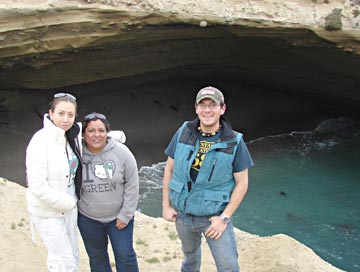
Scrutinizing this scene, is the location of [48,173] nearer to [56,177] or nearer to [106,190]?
[56,177]

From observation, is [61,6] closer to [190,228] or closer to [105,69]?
[105,69]

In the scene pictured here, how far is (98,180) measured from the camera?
327cm

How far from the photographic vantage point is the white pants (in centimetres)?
315

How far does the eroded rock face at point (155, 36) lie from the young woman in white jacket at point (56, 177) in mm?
4546

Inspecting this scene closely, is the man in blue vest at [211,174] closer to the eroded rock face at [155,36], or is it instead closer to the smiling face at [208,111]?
the smiling face at [208,111]

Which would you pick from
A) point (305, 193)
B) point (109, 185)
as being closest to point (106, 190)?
point (109, 185)

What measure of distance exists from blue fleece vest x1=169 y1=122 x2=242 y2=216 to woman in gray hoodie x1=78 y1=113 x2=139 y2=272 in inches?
15.8

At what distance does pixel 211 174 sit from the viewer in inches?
119

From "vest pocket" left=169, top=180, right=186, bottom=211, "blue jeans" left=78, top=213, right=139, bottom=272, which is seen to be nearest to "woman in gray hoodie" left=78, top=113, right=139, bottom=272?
"blue jeans" left=78, top=213, right=139, bottom=272

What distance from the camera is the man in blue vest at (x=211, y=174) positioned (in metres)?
3.01

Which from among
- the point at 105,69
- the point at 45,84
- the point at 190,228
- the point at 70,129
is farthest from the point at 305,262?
the point at 45,84

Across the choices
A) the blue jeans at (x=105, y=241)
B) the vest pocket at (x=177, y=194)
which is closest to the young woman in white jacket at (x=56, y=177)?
the blue jeans at (x=105, y=241)

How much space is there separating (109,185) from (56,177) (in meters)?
0.41

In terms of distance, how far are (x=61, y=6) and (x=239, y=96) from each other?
26.1 ft
